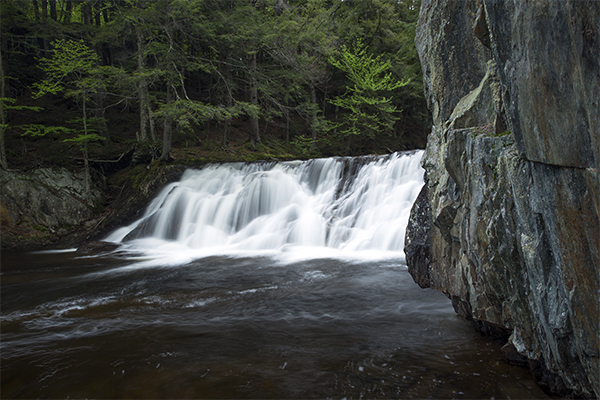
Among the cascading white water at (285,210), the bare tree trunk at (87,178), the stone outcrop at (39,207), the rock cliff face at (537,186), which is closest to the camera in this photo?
the rock cliff face at (537,186)

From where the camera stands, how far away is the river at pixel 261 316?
373 cm

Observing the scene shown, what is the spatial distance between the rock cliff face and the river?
0.85 m

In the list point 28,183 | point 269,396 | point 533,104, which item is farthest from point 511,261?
point 28,183

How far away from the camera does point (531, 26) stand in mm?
2236

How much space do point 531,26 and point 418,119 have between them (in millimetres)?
23593

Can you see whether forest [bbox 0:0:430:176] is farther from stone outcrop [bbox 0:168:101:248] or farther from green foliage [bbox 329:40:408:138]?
stone outcrop [bbox 0:168:101:248]

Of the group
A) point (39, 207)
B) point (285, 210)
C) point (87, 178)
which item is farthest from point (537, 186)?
point (87, 178)

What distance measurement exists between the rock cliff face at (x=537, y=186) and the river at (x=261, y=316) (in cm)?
85

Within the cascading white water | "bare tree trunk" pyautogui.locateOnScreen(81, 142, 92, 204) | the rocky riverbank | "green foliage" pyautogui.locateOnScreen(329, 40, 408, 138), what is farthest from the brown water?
"green foliage" pyautogui.locateOnScreen(329, 40, 408, 138)

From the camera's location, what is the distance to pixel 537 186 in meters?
2.50

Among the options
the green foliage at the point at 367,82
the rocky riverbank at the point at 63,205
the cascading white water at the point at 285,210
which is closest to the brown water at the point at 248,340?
the cascading white water at the point at 285,210

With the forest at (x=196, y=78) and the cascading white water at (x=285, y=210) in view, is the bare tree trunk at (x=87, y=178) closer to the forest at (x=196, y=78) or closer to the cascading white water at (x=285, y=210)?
the forest at (x=196, y=78)

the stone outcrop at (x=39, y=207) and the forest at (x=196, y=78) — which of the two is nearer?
the stone outcrop at (x=39, y=207)

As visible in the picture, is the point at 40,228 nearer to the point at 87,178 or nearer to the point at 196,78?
the point at 87,178
